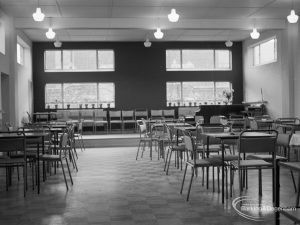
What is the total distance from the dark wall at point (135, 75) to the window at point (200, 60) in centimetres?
18

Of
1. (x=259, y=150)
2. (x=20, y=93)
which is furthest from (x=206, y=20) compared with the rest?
(x=259, y=150)

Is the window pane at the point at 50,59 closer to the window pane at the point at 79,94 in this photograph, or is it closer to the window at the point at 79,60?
the window at the point at 79,60

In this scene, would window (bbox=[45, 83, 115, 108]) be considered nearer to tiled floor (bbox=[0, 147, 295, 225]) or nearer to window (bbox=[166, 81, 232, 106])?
window (bbox=[166, 81, 232, 106])

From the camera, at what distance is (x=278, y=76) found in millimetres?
12195

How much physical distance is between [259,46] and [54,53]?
276 inches

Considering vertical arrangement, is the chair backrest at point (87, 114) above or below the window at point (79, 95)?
below

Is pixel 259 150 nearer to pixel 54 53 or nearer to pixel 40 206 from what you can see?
pixel 40 206

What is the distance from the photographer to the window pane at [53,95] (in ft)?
47.9

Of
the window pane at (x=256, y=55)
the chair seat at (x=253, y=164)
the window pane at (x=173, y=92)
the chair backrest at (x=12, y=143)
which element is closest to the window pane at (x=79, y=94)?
the window pane at (x=173, y=92)

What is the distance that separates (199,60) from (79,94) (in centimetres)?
451

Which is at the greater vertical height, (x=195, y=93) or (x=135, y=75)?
(x=135, y=75)

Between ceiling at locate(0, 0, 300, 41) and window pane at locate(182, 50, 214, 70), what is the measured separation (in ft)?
13.2

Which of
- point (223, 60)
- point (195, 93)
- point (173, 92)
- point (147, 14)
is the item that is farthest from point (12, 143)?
point (223, 60)

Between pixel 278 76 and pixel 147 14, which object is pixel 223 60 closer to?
pixel 278 76
